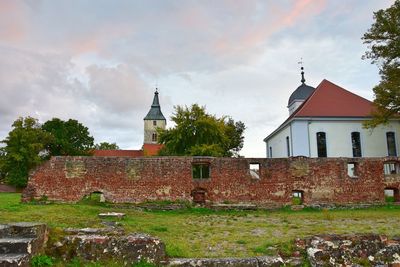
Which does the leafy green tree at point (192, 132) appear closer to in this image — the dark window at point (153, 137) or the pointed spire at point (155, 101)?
the dark window at point (153, 137)

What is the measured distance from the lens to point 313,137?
3062 centimetres

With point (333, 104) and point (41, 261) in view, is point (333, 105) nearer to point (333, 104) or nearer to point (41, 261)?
point (333, 104)

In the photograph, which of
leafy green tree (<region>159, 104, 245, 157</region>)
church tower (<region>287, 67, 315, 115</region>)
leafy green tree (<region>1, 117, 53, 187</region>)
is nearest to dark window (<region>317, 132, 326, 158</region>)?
leafy green tree (<region>159, 104, 245, 157</region>)

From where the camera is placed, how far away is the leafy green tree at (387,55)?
24219 millimetres

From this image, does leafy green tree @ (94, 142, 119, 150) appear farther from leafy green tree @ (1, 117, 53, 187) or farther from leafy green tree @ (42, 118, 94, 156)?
leafy green tree @ (1, 117, 53, 187)

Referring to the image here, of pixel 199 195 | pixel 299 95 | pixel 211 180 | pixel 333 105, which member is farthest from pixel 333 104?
pixel 199 195

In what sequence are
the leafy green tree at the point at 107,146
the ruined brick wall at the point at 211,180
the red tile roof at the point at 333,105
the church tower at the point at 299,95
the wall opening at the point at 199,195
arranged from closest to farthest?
the ruined brick wall at the point at 211,180, the wall opening at the point at 199,195, the red tile roof at the point at 333,105, the church tower at the point at 299,95, the leafy green tree at the point at 107,146

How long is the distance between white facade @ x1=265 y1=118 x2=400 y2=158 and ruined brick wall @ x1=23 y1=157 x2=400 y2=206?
8501 mm

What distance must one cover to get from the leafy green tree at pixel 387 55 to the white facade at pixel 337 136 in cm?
528

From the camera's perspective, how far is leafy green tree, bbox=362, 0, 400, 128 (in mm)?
24219

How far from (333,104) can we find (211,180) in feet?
54.9

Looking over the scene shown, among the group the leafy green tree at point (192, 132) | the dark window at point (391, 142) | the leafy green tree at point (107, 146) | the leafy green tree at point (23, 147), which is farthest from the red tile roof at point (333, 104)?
the leafy green tree at point (107, 146)

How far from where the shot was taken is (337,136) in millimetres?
30938

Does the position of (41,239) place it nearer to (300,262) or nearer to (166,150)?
(300,262)
